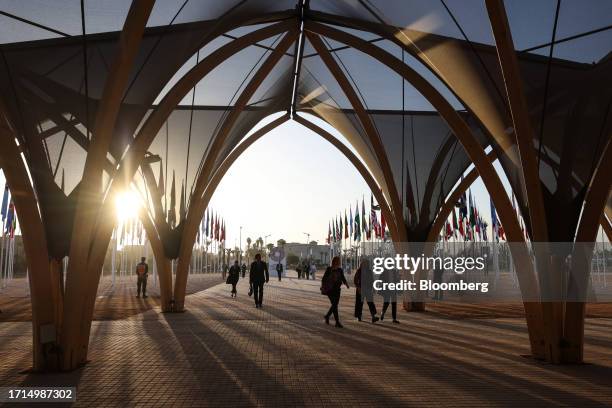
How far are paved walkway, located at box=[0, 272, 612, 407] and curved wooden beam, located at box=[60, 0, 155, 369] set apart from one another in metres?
0.55

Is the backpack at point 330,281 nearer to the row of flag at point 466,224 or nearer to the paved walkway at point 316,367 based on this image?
the paved walkway at point 316,367

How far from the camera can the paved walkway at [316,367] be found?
5812 millimetres

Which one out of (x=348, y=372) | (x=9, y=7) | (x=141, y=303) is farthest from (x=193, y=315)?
(x=9, y=7)

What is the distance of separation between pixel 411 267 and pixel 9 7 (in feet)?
46.6

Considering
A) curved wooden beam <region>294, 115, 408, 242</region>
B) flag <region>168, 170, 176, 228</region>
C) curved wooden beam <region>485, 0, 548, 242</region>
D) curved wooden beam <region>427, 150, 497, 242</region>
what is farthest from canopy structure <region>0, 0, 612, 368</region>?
curved wooden beam <region>294, 115, 408, 242</region>

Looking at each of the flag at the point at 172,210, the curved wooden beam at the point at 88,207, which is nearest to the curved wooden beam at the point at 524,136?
the curved wooden beam at the point at 88,207

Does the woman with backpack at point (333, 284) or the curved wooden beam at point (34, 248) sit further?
the woman with backpack at point (333, 284)

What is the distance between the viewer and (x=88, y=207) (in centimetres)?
767

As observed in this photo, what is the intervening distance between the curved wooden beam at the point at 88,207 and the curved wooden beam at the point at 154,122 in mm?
393

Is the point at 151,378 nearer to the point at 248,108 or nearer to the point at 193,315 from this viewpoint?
the point at 193,315

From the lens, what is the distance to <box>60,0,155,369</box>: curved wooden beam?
731 cm

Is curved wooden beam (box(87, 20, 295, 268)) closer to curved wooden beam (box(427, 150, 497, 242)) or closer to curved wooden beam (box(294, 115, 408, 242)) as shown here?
curved wooden beam (box(294, 115, 408, 242))

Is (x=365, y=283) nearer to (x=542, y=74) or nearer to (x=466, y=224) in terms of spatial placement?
(x=542, y=74)

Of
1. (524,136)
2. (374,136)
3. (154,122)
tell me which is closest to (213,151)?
(374,136)
